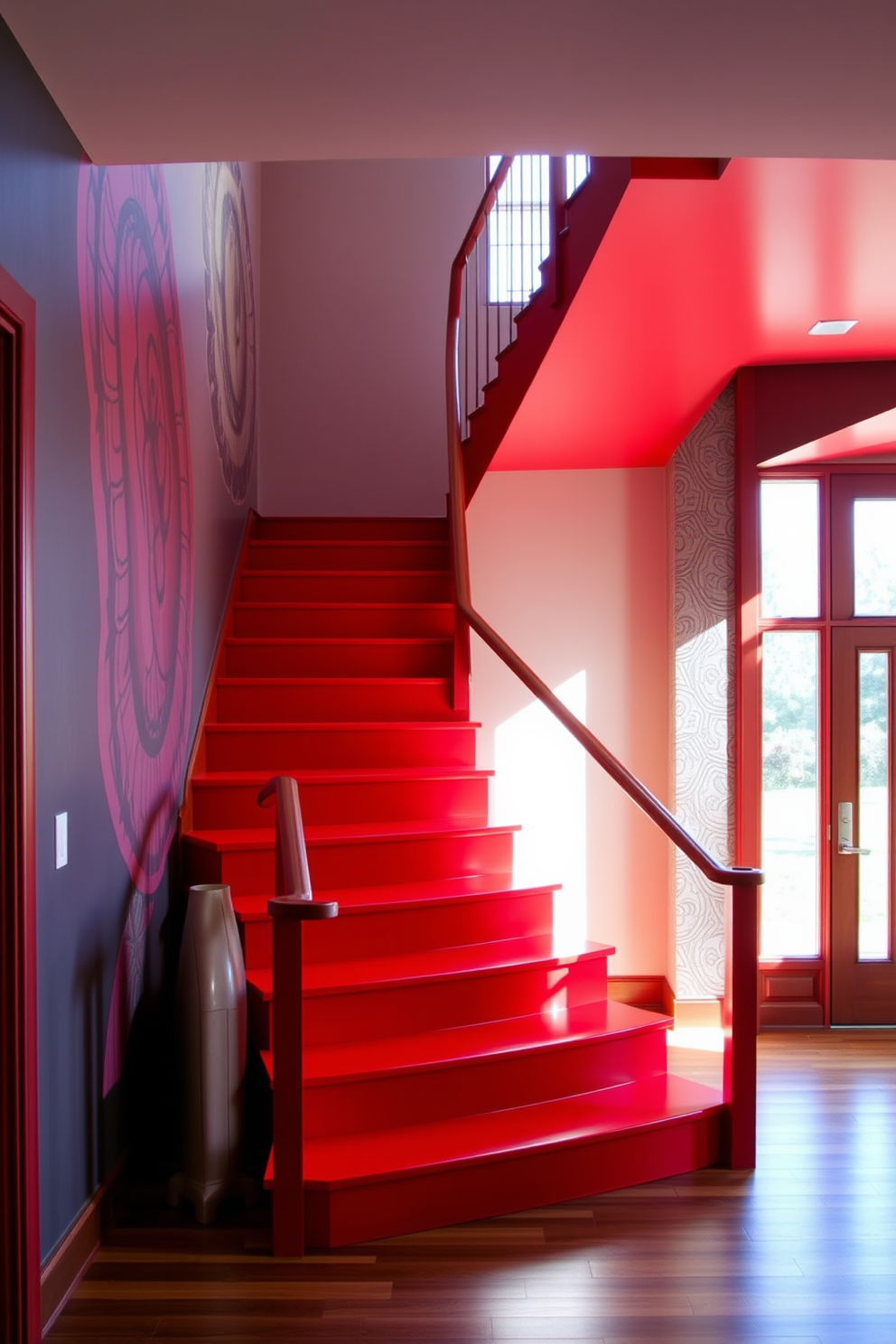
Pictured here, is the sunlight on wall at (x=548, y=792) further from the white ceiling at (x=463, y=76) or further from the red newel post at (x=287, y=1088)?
the white ceiling at (x=463, y=76)

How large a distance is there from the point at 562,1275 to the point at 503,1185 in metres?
0.32

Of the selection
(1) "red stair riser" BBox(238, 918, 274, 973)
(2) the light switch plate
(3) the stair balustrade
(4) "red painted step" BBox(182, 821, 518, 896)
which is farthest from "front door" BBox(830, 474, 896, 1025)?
(2) the light switch plate

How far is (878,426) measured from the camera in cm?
451

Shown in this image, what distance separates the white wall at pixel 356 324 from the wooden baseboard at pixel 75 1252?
418 cm

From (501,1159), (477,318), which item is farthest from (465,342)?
(501,1159)

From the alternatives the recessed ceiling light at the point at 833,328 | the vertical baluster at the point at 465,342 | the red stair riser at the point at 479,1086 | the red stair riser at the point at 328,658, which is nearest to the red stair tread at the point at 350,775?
the red stair riser at the point at 328,658

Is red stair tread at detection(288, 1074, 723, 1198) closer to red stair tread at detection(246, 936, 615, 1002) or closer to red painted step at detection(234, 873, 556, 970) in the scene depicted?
red stair tread at detection(246, 936, 615, 1002)

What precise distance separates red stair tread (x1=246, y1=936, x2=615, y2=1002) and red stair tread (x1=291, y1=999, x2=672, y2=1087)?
0.54 feet

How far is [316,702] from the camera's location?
447 centimetres

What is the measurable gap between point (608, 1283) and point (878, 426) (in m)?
3.47

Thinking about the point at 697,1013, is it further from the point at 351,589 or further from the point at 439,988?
the point at 351,589

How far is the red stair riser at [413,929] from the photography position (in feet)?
10.9

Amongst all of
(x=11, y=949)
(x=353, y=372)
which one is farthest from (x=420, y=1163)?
(x=353, y=372)

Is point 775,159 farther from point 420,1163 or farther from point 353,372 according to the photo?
point 353,372
